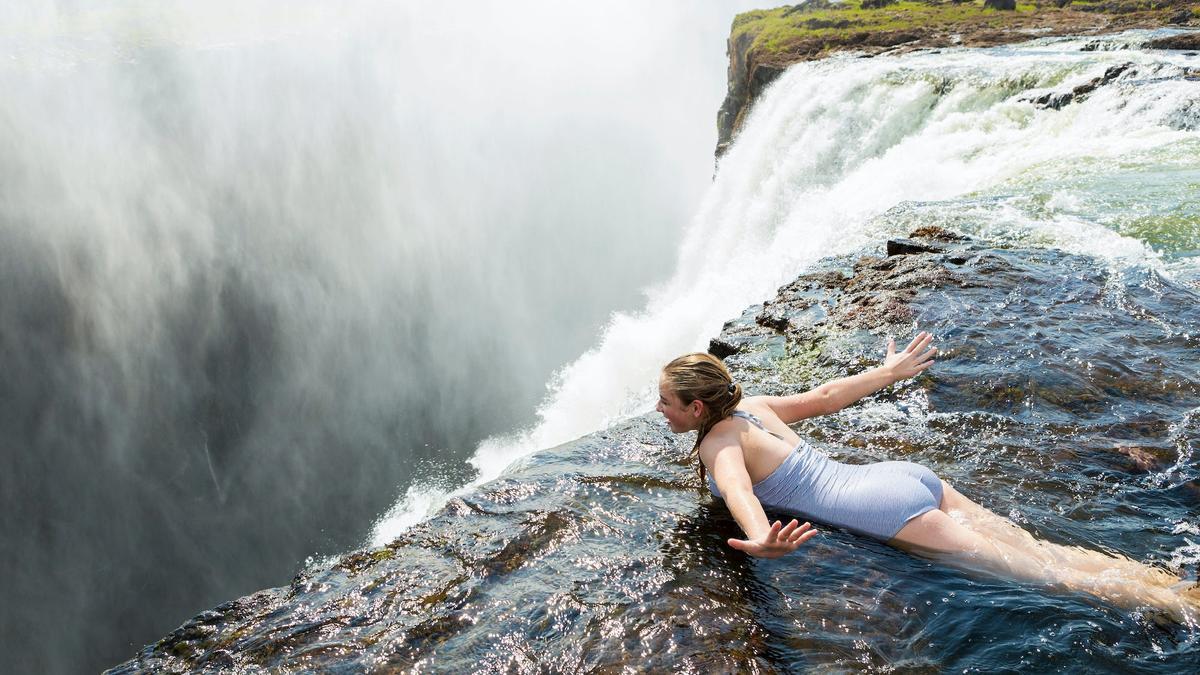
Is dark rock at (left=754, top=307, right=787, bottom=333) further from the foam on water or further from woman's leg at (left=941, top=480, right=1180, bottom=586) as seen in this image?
woman's leg at (left=941, top=480, right=1180, bottom=586)

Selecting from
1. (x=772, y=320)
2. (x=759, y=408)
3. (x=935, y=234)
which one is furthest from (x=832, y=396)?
(x=935, y=234)

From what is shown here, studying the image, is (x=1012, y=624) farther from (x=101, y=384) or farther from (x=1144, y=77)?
(x=101, y=384)

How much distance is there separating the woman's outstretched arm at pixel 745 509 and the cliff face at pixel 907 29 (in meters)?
30.7

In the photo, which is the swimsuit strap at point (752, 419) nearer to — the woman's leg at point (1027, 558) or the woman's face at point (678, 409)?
the woman's face at point (678, 409)

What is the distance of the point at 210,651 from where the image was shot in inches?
166

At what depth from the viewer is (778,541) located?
3.56 meters

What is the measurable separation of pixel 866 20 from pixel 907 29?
27.4ft

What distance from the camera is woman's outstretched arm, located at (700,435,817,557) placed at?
3.54m

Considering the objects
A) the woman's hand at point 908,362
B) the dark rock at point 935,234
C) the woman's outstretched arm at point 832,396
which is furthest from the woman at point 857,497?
the dark rock at point 935,234

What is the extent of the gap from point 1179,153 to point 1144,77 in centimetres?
509

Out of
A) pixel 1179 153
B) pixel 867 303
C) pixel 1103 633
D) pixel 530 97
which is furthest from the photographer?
pixel 530 97

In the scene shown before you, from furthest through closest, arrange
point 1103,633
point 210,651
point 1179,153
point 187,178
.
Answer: point 187,178 → point 1179,153 → point 210,651 → point 1103,633

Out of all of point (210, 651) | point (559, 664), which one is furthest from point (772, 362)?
point (210, 651)

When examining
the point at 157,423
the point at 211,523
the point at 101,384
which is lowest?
the point at 211,523
